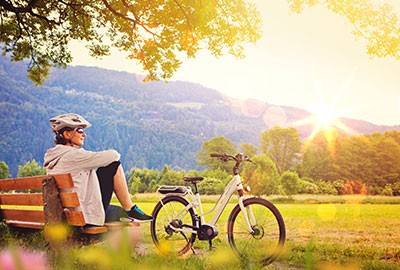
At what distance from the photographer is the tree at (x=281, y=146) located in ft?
68.7

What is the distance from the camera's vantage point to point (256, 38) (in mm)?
9914

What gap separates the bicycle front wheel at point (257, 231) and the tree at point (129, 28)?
5.42m

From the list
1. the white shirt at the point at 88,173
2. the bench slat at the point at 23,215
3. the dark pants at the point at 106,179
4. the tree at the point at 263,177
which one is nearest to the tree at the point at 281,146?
the tree at the point at 263,177

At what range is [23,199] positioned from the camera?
560 centimetres

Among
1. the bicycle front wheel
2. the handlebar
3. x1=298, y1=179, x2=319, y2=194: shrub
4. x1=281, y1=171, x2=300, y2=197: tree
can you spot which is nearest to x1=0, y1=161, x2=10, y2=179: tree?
x1=281, y1=171, x2=300, y2=197: tree

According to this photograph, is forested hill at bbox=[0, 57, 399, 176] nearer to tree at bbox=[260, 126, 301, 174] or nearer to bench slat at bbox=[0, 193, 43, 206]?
tree at bbox=[260, 126, 301, 174]

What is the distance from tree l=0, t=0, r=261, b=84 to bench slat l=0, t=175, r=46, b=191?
5.03 meters

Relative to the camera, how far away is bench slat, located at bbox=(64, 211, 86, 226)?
4500 millimetres

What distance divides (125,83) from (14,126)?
50.6 feet

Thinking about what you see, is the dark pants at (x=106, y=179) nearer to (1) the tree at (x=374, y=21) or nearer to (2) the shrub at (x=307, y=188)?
(1) the tree at (x=374, y=21)

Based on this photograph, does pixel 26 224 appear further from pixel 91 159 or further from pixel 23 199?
pixel 91 159

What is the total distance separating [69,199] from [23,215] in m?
1.78

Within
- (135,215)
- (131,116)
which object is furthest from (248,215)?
(131,116)

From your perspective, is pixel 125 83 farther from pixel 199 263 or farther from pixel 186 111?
pixel 199 263
